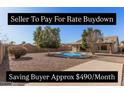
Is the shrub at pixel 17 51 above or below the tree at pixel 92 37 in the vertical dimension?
below

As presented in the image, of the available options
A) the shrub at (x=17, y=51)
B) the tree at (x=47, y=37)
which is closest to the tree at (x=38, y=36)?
the tree at (x=47, y=37)

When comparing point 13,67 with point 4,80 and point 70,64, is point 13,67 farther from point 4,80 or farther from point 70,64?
point 70,64

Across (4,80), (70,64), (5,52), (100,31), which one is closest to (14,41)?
(5,52)

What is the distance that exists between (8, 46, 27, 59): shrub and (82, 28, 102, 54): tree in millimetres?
1188

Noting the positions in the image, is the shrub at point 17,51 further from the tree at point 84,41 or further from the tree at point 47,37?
the tree at point 84,41

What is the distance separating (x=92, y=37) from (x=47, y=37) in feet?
2.76

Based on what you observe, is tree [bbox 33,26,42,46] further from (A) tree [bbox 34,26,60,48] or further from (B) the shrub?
(B) the shrub

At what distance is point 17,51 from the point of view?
20.0ft

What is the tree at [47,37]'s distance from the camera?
599 centimetres

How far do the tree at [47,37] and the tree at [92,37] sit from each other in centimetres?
55

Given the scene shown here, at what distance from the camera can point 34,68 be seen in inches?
239

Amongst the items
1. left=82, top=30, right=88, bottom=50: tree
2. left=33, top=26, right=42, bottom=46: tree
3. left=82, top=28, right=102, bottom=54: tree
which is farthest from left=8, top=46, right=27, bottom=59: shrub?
left=82, top=28, right=102, bottom=54: tree

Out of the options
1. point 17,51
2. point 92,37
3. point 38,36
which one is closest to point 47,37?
point 38,36
